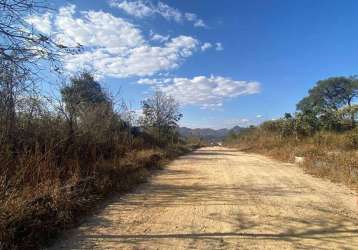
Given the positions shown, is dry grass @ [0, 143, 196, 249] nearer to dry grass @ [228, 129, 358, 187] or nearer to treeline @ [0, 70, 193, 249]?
treeline @ [0, 70, 193, 249]

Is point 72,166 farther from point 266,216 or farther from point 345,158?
point 345,158

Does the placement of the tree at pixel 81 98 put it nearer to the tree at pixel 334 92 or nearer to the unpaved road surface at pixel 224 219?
the unpaved road surface at pixel 224 219

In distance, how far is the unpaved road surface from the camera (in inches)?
189

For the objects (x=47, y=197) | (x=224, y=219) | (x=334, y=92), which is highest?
(x=334, y=92)

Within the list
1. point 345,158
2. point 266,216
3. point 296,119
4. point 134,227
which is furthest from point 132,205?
point 296,119

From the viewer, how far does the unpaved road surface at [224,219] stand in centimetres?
479

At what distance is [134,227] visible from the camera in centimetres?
552

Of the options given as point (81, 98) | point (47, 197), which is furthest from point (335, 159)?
point (47, 197)

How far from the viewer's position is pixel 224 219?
5988 mm

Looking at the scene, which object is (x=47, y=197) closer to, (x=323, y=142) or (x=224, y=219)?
(x=224, y=219)

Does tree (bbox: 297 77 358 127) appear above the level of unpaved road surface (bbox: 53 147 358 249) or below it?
above

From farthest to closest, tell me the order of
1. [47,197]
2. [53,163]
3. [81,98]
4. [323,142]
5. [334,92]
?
1. [334,92]
2. [323,142]
3. [81,98]
4. [53,163]
5. [47,197]

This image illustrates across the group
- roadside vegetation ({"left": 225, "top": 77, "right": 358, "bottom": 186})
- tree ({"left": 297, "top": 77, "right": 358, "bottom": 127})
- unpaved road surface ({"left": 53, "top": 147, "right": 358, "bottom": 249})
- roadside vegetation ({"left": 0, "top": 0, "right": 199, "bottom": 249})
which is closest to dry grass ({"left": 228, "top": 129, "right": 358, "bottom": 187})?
roadside vegetation ({"left": 225, "top": 77, "right": 358, "bottom": 186})

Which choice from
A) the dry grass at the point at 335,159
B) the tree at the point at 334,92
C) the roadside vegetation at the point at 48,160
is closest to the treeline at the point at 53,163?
the roadside vegetation at the point at 48,160
